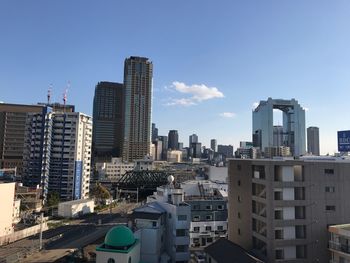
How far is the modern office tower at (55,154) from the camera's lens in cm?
11319

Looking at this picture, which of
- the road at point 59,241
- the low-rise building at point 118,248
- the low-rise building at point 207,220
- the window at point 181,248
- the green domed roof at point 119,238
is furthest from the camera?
the low-rise building at point 207,220

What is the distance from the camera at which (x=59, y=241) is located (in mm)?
61812

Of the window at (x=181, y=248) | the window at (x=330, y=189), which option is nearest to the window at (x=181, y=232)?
the window at (x=181, y=248)

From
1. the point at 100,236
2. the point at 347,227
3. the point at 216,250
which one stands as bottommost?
the point at 100,236

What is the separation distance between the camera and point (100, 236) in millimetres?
66938

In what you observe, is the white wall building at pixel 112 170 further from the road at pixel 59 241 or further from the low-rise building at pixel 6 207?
the low-rise building at pixel 6 207

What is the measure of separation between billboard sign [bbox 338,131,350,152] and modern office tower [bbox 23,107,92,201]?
303 feet

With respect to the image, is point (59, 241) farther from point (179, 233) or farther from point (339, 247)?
point (339, 247)

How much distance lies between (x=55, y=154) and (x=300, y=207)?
9678 centimetres

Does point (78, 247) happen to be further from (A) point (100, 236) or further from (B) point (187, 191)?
(B) point (187, 191)

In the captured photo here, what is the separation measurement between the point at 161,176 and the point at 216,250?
117 metres

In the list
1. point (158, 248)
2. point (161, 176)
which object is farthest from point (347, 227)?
point (161, 176)

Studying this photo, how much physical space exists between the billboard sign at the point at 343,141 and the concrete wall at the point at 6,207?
57581 millimetres

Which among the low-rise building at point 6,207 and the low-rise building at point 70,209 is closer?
the low-rise building at point 6,207
